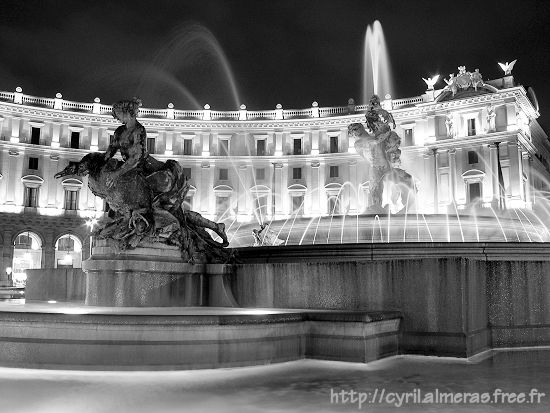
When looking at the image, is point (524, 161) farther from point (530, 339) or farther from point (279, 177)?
point (530, 339)

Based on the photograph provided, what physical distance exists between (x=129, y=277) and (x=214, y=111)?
55.1m

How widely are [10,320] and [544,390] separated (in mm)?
5769

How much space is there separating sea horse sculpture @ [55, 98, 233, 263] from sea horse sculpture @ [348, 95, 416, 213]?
31.0 ft

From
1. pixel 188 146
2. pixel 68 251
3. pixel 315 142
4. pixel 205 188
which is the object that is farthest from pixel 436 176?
pixel 68 251

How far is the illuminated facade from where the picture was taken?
52.8 metres

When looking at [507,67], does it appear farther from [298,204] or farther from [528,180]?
[298,204]

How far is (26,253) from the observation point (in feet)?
183

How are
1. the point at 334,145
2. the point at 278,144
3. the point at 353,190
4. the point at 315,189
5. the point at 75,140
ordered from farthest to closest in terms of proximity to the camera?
1. the point at 278,144
2. the point at 334,145
3. the point at 315,189
4. the point at 75,140
5. the point at 353,190

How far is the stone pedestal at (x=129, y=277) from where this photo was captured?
924cm

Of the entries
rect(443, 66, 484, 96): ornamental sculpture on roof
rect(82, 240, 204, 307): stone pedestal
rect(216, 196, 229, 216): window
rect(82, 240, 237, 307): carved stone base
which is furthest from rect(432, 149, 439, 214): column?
rect(82, 240, 204, 307): stone pedestal

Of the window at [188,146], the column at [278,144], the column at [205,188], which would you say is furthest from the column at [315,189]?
the window at [188,146]

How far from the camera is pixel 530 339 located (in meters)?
9.23

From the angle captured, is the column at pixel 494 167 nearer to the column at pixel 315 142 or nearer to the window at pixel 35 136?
the column at pixel 315 142

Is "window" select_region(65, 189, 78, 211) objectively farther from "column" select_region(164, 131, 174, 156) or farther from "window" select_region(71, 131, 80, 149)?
"column" select_region(164, 131, 174, 156)
